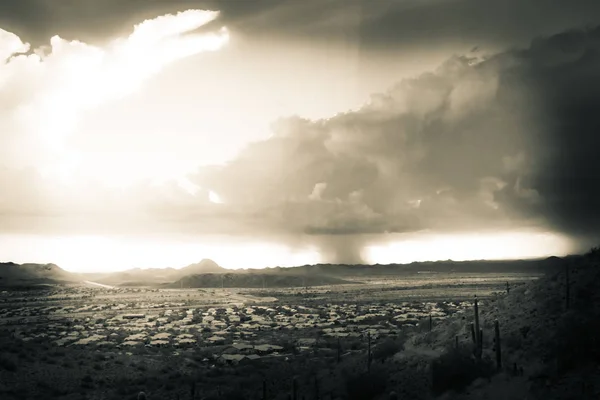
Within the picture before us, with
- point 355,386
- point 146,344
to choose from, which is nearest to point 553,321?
point 355,386

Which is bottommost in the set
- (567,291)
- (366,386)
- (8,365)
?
(366,386)

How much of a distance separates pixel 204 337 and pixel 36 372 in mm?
23096

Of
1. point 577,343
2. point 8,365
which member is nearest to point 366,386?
point 577,343

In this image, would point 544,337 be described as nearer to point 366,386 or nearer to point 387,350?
point 366,386

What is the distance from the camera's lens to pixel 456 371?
1140 inches

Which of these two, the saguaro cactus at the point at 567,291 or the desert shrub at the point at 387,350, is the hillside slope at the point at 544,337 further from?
the desert shrub at the point at 387,350

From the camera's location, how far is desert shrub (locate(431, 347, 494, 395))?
94.4ft

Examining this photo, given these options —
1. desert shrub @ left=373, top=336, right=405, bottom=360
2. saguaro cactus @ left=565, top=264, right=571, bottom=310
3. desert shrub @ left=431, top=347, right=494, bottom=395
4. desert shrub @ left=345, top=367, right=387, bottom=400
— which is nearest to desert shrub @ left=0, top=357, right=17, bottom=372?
desert shrub @ left=345, top=367, right=387, bottom=400

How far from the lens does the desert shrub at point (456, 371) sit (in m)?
28.8

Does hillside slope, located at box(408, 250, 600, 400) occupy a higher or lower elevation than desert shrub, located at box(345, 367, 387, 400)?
higher

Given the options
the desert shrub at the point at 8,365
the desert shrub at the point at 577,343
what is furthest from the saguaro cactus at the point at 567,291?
the desert shrub at the point at 8,365

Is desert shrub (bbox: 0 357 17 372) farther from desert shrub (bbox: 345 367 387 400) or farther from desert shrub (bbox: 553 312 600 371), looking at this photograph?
desert shrub (bbox: 553 312 600 371)

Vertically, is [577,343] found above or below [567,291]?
below

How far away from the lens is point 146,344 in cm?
5494
